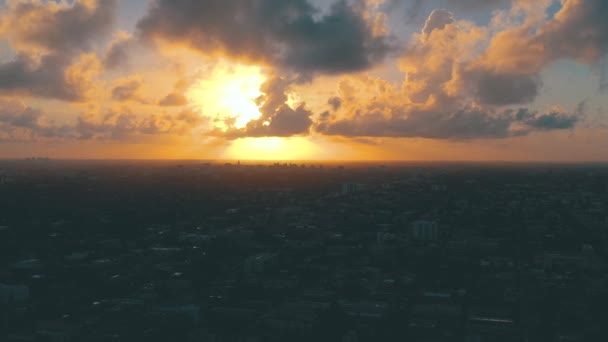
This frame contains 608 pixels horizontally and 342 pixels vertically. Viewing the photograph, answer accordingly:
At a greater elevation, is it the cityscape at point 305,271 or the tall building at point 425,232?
the tall building at point 425,232

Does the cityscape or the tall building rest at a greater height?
the tall building

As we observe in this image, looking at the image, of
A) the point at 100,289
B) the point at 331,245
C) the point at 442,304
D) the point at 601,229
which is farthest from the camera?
the point at 601,229

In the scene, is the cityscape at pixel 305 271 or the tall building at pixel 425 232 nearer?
the cityscape at pixel 305 271

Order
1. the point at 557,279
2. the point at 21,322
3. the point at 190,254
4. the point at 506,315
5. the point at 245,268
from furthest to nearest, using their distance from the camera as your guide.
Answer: the point at 190,254
the point at 245,268
the point at 557,279
the point at 506,315
the point at 21,322

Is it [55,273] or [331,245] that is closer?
[55,273]

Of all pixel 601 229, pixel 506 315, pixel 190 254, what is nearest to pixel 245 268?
pixel 190 254

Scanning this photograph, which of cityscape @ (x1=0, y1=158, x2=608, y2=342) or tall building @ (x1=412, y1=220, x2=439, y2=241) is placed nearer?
cityscape @ (x1=0, y1=158, x2=608, y2=342)

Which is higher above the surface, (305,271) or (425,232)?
(425,232)

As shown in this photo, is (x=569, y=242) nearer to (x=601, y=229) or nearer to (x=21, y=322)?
(x=601, y=229)

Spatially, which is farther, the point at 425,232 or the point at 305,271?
the point at 425,232

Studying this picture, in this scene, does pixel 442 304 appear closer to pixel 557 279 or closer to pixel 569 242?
pixel 557 279
